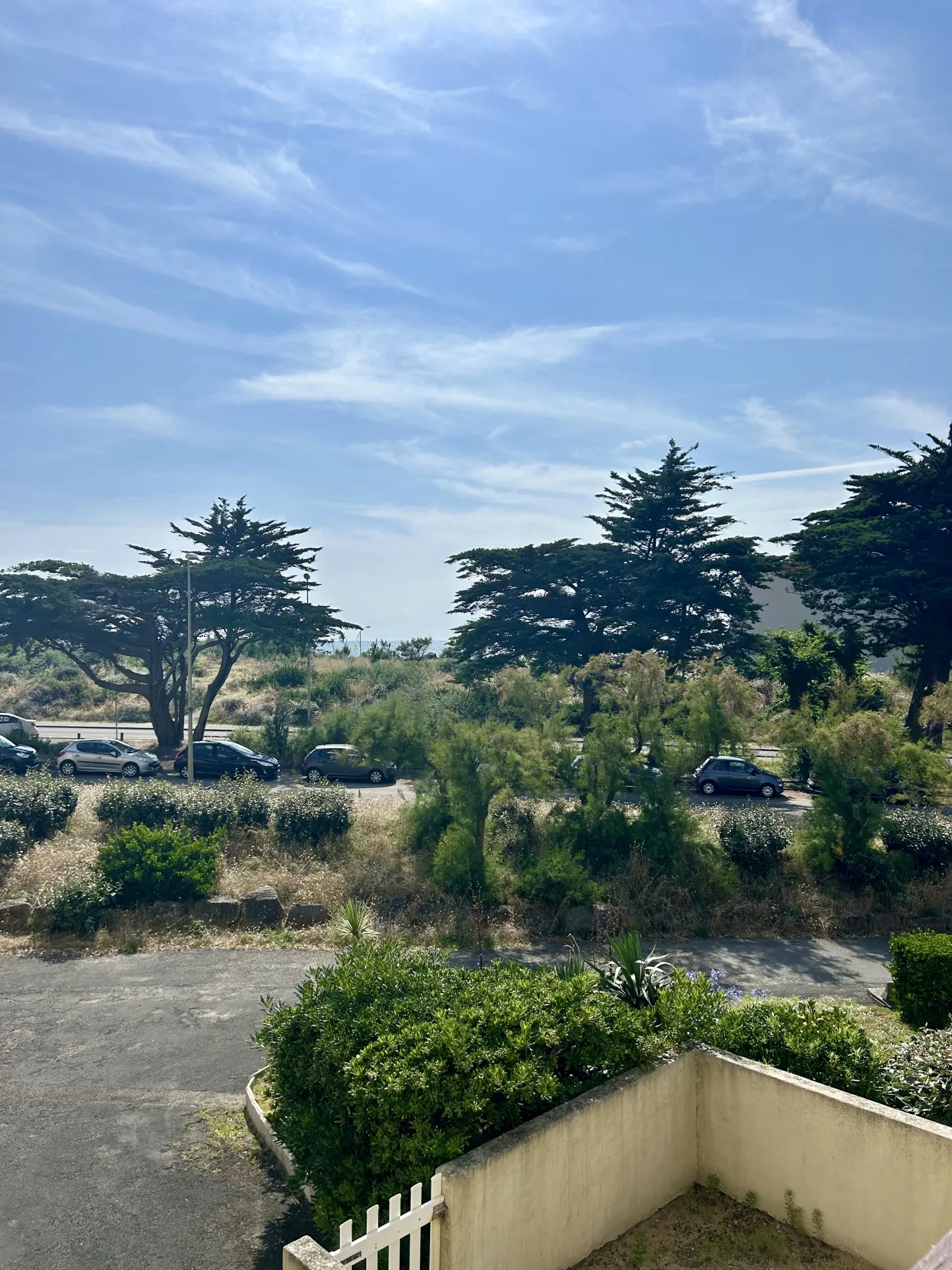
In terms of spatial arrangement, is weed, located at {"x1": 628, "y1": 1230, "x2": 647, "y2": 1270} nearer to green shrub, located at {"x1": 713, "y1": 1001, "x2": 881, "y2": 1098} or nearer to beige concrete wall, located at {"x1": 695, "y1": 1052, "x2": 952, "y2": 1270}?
beige concrete wall, located at {"x1": 695, "y1": 1052, "x2": 952, "y2": 1270}

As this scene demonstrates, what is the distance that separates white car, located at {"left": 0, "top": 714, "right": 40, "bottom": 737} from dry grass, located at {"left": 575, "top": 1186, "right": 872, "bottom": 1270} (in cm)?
3649

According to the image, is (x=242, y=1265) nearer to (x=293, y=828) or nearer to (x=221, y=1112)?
(x=221, y=1112)

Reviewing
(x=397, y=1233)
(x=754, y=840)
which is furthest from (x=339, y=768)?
(x=397, y=1233)

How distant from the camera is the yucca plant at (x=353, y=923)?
39.3 feet

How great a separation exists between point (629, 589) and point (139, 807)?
2368 centimetres

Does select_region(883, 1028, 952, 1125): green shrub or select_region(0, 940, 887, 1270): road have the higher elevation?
select_region(883, 1028, 952, 1125): green shrub

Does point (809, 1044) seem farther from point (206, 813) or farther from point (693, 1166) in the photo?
point (206, 813)

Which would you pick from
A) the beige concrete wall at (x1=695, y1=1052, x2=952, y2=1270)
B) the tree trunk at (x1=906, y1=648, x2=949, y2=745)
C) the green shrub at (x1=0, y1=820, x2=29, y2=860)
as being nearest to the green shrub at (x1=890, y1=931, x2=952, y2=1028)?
the beige concrete wall at (x1=695, y1=1052, x2=952, y2=1270)

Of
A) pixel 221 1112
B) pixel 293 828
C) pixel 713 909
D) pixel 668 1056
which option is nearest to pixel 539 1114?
pixel 668 1056

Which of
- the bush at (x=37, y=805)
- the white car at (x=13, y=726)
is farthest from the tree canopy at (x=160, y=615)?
the bush at (x=37, y=805)

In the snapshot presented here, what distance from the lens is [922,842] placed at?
18531 mm

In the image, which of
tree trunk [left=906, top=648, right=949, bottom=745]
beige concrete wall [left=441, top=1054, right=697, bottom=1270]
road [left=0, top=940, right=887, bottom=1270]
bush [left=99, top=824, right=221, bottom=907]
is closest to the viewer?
beige concrete wall [left=441, top=1054, right=697, bottom=1270]

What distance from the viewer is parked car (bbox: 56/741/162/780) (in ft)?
106

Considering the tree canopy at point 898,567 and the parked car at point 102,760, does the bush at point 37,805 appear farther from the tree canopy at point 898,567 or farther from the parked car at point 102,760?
the tree canopy at point 898,567
